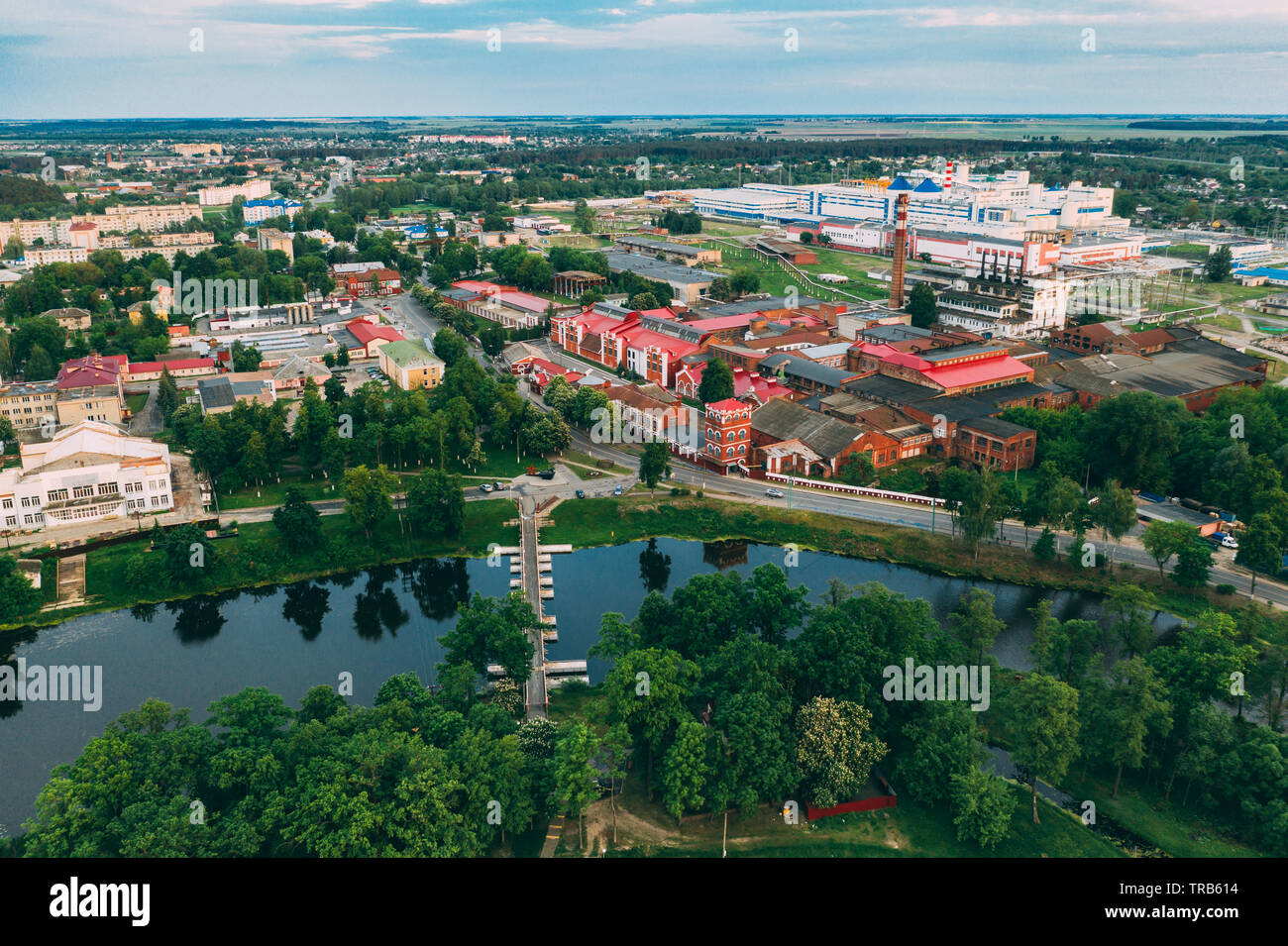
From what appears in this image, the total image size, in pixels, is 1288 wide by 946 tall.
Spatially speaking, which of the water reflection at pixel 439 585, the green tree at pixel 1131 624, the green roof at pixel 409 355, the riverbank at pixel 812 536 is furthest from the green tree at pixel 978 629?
the green roof at pixel 409 355

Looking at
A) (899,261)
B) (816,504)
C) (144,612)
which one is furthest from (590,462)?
(899,261)

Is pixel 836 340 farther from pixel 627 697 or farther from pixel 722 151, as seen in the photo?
pixel 722 151

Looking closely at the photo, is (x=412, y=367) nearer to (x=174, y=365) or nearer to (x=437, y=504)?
(x=174, y=365)

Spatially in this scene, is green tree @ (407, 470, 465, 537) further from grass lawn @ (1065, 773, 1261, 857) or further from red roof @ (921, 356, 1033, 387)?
red roof @ (921, 356, 1033, 387)

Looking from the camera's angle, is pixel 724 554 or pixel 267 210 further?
pixel 267 210

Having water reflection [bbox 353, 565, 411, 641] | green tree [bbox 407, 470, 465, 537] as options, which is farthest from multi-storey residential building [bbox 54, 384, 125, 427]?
water reflection [bbox 353, 565, 411, 641]
